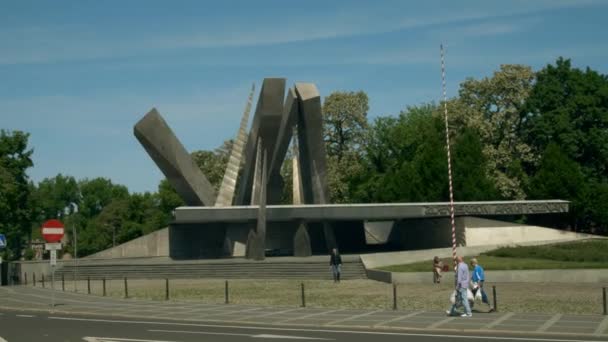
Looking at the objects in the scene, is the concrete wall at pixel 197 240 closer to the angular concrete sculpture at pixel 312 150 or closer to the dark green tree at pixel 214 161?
the angular concrete sculpture at pixel 312 150

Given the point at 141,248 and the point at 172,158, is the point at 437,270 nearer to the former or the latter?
the point at 172,158

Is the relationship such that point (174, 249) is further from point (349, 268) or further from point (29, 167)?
point (349, 268)

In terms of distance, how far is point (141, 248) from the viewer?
2233 inches

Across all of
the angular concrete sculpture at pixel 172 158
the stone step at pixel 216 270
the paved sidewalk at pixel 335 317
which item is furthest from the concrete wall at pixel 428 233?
the paved sidewalk at pixel 335 317

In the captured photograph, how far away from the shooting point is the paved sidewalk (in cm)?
1673

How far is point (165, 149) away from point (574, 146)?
30.9 m

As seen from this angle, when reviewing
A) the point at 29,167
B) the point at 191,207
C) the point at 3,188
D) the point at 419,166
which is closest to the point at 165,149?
the point at 191,207

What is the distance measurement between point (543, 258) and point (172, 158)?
2295 centimetres

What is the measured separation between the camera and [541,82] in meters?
58.5

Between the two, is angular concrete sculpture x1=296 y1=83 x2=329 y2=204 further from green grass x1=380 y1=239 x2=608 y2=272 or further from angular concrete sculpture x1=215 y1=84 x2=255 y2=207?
green grass x1=380 y1=239 x2=608 y2=272

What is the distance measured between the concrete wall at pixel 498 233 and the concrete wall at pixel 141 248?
957 inches

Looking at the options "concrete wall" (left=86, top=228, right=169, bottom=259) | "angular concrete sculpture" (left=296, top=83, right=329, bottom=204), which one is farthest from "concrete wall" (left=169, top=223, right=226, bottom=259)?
"angular concrete sculpture" (left=296, top=83, right=329, bottom=204)

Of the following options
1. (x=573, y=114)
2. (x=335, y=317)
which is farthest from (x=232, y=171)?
(x=335, y=317)

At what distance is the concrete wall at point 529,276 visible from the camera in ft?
97.6
